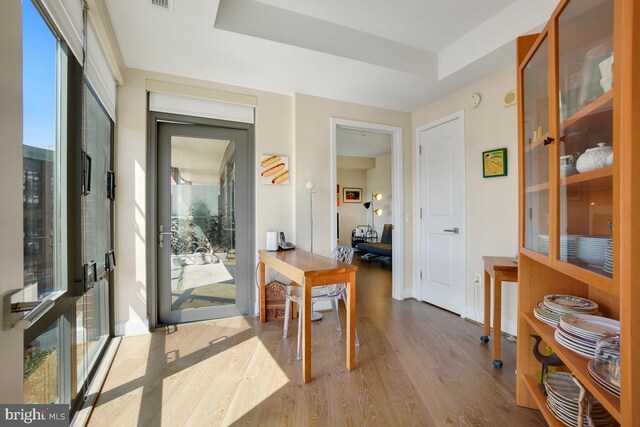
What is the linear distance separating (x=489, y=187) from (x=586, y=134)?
5.73 feet

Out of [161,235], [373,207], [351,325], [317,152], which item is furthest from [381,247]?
[161,235]

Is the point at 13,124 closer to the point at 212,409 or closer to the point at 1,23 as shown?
the point at 1,23

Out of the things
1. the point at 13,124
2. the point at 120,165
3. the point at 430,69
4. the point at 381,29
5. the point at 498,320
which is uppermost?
the point at 381,29

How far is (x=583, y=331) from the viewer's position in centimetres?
117

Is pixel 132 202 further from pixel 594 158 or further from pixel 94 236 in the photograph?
pixel 594 158

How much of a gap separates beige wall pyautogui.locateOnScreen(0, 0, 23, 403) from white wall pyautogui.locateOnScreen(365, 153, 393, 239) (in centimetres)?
695

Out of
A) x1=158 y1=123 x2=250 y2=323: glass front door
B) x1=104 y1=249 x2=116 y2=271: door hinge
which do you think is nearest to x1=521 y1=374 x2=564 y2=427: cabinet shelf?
x1=158 y1=123 x2=250 y2=323: glass front door

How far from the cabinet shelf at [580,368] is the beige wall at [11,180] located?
189 centimetres

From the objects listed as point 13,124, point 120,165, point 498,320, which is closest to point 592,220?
point 498,320

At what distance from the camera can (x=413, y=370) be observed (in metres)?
2.00

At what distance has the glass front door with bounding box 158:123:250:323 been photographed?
2.77 meters

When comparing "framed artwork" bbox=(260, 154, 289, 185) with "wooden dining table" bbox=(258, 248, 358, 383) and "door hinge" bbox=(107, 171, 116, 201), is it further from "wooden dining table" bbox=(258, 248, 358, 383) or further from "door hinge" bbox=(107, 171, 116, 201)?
"door hinge" bbox=(107, 171, 116, 201)

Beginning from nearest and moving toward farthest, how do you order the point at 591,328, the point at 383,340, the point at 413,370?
the point at 591,328, the point at 413,370, the point at 383,340

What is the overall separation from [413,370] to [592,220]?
1528mm
